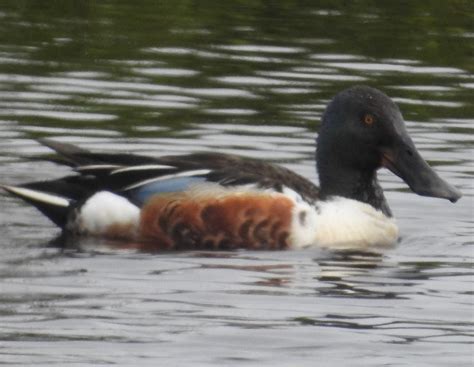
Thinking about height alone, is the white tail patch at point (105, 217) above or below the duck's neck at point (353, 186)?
below

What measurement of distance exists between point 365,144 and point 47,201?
1.95 meters

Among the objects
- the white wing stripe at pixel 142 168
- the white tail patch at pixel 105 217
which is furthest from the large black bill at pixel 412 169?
the white tail patch at pixel 105 217

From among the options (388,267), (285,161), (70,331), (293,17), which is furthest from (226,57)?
(70,331)

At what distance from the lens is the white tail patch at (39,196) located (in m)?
13.1

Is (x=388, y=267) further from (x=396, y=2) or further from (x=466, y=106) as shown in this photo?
(x=396, y=2)

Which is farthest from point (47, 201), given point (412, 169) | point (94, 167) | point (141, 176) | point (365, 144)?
point (412, 169)

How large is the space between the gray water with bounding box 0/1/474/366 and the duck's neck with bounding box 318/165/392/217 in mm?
305

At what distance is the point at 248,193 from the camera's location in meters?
12.9

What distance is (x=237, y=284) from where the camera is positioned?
11.6 metres

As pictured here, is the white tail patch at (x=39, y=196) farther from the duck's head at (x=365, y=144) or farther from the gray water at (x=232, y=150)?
the duck's head at (x=365, y=144)

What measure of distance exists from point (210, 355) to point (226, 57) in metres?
9.20

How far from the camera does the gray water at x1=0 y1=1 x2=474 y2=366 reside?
10.2 m

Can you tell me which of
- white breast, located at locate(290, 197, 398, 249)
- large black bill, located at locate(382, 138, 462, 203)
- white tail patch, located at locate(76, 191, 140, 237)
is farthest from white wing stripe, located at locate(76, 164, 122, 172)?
large black bill, located at locate(382, 138, 462, 203)

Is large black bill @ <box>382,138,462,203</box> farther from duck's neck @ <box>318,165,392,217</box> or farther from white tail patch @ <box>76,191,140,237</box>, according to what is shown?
white tail patch @ <box>76,191,140,237</box>
